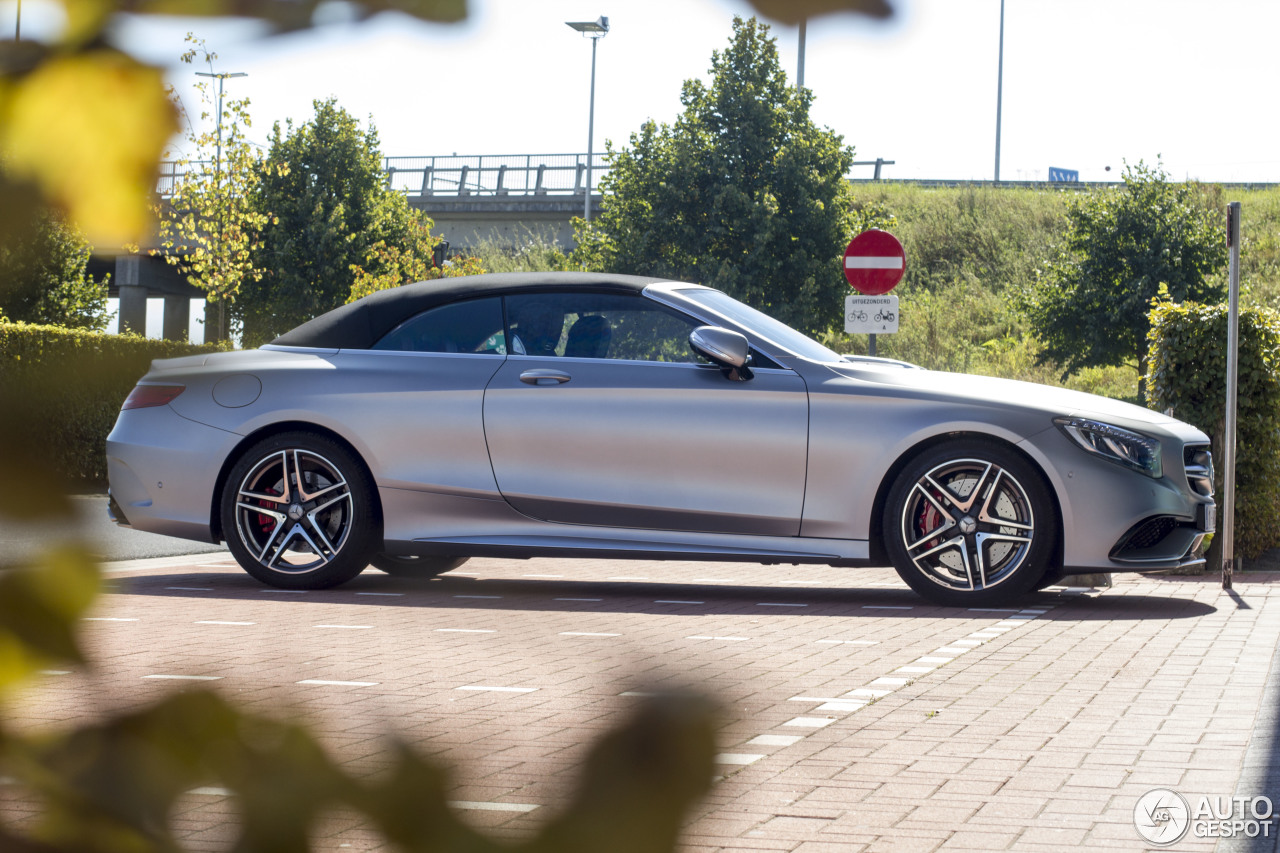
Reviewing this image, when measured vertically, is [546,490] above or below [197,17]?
below

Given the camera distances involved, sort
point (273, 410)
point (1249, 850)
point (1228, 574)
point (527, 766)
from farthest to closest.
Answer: point (1228, 574) → point (273, 410) → point (1249, 850) → point (527, 766)

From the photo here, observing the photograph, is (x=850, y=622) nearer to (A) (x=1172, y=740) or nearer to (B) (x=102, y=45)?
(A) (x=1172, y=740)

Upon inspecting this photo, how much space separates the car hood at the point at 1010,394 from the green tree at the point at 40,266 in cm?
625

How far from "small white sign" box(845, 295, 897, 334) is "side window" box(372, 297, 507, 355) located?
5.29m

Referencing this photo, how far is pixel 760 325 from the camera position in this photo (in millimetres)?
7074

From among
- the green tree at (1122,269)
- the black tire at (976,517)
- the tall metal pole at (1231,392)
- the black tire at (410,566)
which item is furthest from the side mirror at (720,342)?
the green tree at (1122,269)

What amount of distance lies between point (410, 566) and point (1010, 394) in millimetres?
3414

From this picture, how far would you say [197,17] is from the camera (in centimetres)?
55

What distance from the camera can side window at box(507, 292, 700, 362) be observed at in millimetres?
6875

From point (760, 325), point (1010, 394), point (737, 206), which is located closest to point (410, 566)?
point (760, 325)

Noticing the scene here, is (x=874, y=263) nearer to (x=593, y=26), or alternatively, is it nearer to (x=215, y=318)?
(x=215, y=318)

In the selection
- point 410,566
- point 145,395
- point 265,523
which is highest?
point 145,395

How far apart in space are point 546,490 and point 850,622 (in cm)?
147

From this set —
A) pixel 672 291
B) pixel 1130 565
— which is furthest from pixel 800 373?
pixel 1130 565
